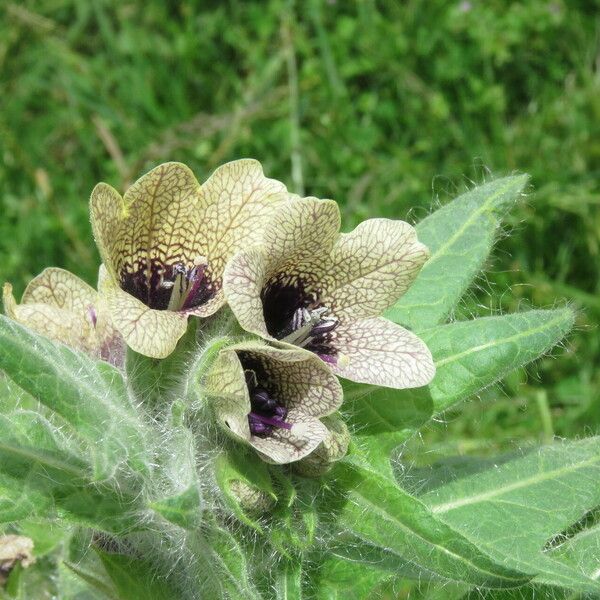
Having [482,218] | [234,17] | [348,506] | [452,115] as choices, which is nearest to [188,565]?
[348,506]

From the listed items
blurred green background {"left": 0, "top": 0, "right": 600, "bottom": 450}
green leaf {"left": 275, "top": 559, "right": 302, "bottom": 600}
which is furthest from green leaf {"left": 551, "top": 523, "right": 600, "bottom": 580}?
blurred green background {"left": 0, "top": 0, "right": 600, "bottom": 450}

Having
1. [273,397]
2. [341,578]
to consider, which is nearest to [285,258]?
[273,397]

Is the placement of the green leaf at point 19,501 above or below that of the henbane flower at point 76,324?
below

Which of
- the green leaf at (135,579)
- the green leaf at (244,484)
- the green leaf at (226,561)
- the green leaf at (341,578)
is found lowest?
the green leaf at (341,578)

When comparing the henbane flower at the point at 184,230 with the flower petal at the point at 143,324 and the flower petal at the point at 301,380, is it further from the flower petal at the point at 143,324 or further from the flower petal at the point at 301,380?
the flower petal at the point at 301,380

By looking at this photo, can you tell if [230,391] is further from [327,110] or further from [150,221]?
[327,110]

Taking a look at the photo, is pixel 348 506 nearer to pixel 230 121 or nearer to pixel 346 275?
pixel 346 275

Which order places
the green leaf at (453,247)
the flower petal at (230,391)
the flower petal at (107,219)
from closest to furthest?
the flower petal at (230,391)
the flower petal at (107,219)
the green leaf at (453,247)

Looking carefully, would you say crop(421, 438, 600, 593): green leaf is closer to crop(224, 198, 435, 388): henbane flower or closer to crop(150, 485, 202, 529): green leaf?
crop(224, 198, 435, 388): henbane flower

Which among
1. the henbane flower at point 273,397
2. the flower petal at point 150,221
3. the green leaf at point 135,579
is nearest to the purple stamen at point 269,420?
the henbane flower at point 273,397
